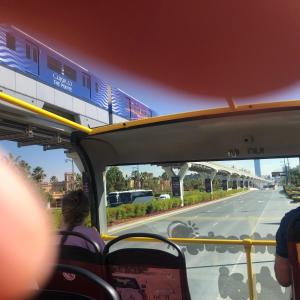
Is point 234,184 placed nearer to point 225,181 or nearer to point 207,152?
point 225,181

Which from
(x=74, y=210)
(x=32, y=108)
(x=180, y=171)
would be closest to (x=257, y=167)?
(x=180, y=171)

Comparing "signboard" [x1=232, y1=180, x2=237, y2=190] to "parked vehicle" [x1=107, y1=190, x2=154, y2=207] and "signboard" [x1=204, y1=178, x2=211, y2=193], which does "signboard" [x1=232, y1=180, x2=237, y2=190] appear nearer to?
"signboard" [x1=204, y1=178, x2=211, y2=193]

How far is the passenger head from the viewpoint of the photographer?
3270mm

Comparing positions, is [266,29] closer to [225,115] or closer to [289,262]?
[289,262]

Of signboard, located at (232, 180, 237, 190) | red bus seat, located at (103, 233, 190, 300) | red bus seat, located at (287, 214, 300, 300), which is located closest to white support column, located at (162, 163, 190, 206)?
signboard, located at (232, 180, 237, 190)

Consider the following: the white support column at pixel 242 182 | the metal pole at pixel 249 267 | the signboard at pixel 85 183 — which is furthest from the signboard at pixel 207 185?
the signboard at pixel 85 183

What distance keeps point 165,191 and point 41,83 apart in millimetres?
6041

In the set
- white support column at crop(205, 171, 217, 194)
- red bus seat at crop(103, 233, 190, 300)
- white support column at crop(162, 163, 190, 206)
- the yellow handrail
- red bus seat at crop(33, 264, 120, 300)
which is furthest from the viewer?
white support column at crop(205, 171, 217, 194)

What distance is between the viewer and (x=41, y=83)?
9.86m

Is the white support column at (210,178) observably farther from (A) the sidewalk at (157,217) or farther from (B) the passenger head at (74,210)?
(B) the passenger head at (74,210)

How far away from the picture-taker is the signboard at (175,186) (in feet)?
15.0

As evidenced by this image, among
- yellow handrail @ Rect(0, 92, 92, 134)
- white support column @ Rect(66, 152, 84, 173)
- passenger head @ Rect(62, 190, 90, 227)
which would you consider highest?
yellow handrail @ Rect(0, 92, 92, 134)

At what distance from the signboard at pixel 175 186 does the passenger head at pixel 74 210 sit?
4.78 ft

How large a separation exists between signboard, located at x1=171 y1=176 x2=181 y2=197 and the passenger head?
4.78 feet
